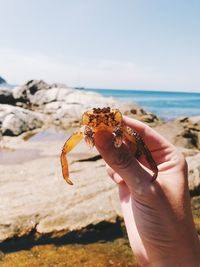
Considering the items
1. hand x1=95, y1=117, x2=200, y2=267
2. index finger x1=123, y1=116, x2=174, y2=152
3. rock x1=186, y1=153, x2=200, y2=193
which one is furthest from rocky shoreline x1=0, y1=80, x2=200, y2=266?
hand x1=95, y1=117, x2=200, y2=267

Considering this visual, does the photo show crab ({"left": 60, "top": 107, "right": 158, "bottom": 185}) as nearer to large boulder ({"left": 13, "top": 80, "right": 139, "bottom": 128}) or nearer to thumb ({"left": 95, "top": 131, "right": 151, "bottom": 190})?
thumb ({"left": 95, "top": 131, "right": 151, "bottom": 190})

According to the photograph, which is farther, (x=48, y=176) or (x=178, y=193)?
(x=48, y=176)

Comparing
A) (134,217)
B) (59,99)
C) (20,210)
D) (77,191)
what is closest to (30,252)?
(20,210)

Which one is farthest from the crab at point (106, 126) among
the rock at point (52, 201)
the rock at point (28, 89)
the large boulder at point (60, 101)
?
the rock at point (28, 89)

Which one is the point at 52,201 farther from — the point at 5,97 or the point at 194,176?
the point at 5,97

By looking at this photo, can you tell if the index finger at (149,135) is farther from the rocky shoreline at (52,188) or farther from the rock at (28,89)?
the rock at (28,89)

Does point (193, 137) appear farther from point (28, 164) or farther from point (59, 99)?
point (59, 99)
